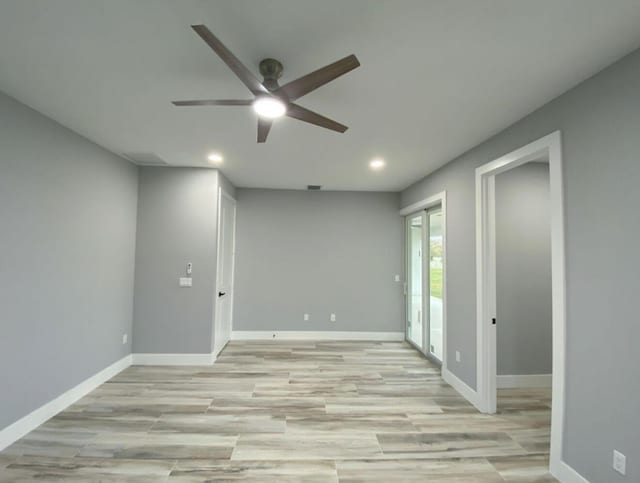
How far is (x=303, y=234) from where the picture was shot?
553cm

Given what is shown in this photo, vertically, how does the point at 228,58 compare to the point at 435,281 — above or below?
above

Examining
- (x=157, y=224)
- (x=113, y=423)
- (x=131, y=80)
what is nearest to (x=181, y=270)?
(x=157, y=224)

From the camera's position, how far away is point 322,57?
1.78 metres

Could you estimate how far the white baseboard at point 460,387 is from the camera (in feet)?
10.3

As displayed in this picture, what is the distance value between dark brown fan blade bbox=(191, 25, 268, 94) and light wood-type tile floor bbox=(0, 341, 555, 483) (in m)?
2.53

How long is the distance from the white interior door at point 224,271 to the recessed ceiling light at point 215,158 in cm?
60

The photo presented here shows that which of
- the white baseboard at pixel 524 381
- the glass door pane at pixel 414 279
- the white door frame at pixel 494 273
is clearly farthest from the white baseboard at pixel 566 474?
the glass door pane at pixel 414 279

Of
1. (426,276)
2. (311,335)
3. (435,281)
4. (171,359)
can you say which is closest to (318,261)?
(311,335)

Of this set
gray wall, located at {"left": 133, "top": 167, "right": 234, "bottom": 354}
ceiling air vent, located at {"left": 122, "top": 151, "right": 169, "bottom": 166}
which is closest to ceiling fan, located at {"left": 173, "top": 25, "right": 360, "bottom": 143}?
ceiling air vent, located at {"left": 122, "top": 151, "right": 169, "bottom": 166}

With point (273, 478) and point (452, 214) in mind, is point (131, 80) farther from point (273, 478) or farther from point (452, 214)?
point (452, 214)

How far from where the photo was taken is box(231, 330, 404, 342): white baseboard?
17.6 feet

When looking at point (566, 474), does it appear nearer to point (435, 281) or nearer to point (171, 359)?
point (435, 281)

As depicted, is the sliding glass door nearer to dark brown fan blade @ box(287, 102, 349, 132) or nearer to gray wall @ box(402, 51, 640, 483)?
gray wall @ box(402, 51, 640, 483)

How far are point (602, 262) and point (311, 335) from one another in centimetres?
437
